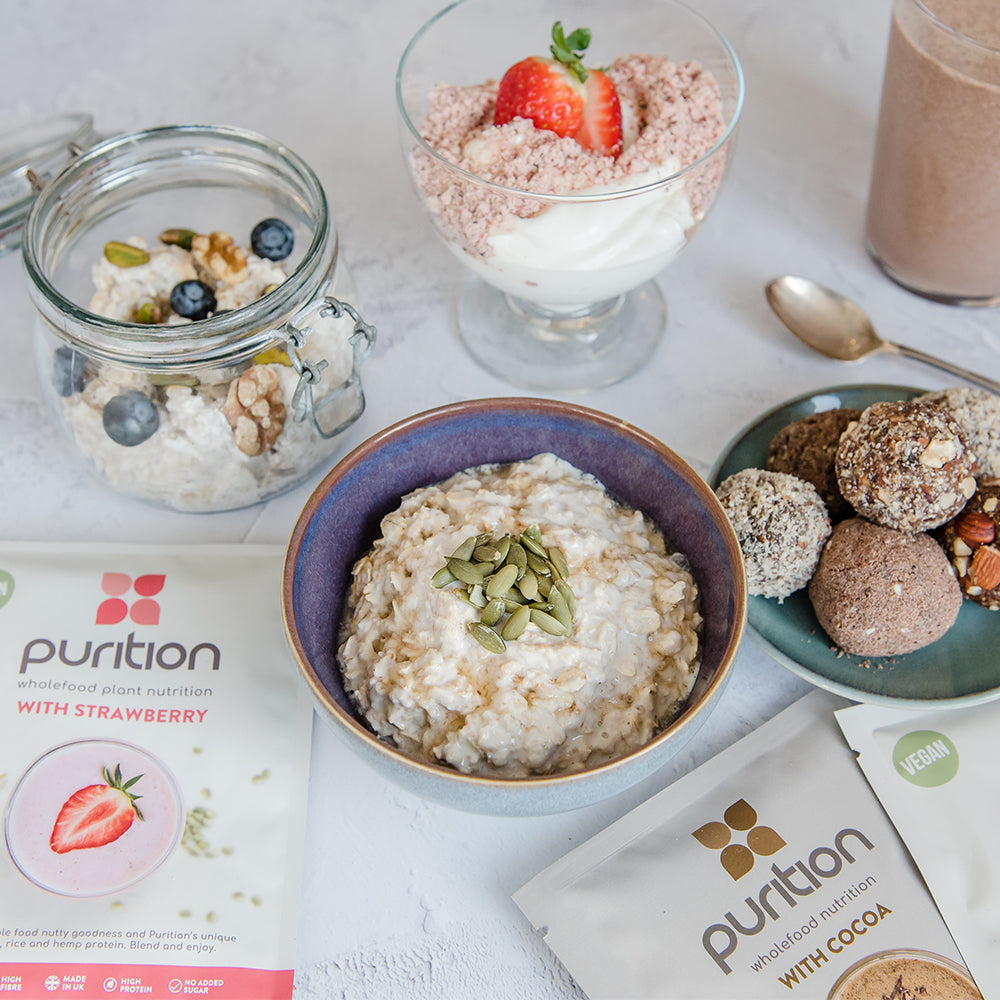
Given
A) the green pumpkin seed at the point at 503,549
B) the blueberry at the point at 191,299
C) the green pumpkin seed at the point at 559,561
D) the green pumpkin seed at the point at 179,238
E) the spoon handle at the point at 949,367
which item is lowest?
the spoon handle at the point at 949,367

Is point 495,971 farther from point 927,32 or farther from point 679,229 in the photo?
point 927,32

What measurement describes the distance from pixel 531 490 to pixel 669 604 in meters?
0.19

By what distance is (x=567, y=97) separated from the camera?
115 cm

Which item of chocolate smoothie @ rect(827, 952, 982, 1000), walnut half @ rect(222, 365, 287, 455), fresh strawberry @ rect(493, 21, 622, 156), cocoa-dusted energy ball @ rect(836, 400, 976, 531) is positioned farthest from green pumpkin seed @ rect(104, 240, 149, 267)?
chocolate smoothie @ rect(827, 952, 982, 1000)

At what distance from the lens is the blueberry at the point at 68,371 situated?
110 cm

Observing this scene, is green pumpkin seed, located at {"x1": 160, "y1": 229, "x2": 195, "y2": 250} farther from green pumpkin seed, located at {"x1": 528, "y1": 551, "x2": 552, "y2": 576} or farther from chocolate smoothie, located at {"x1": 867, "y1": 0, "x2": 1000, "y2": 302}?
chocolate smoothie, located at {"x1": 867, "y1": 0, "x2": 1000, "y2": 302}

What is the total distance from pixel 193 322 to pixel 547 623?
19.0 inches

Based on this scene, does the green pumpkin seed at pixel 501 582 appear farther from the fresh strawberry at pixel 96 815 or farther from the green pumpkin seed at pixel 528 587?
the fresh strawberry at pixel 96 815

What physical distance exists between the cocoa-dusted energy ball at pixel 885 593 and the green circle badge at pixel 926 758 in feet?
0.31

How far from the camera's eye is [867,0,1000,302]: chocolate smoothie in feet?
3.83

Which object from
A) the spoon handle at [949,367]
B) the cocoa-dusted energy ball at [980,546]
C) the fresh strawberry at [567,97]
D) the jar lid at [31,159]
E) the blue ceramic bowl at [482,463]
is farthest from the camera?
the jar lid at [31,159]

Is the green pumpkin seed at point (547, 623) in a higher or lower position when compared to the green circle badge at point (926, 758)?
higher

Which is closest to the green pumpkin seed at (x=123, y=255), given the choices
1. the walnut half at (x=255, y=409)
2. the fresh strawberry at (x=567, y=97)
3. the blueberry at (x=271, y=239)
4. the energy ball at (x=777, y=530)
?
the blueberry at (x=271, y=239)

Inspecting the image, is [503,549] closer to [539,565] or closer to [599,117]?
[539,565]
